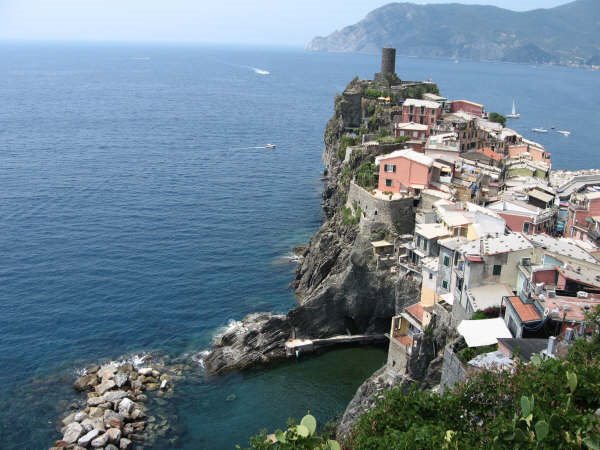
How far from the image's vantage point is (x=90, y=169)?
362 ft

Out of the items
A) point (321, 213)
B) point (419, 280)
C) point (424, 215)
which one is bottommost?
point (321, 213)

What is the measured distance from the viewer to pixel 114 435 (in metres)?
41.9

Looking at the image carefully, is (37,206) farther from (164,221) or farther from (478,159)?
(478,159)

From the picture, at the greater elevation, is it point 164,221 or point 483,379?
point 483,379

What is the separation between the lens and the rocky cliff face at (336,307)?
53.9 metres

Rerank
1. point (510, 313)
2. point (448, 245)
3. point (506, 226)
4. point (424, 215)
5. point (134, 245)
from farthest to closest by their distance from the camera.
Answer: point (134, 245) < point (424, 215) < point (506, 226) < point (448, 245) < point (510, 313)

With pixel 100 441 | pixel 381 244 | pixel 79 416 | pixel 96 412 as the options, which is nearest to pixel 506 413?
pixel 100 441

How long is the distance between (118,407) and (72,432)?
3.95m

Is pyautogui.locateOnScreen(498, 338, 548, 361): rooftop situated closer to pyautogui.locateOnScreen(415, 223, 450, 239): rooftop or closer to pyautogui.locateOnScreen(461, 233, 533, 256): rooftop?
pyautogui.locateOnScreen(461, 233, 533, 256): rooftop

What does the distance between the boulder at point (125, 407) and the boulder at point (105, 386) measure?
2798 mm

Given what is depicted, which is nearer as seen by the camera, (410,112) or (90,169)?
(410,112)

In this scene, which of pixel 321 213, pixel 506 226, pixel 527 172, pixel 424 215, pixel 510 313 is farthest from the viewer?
pixel 321 213

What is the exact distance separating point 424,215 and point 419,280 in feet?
23.0

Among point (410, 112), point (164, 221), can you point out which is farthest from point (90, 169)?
point (410, 112)
